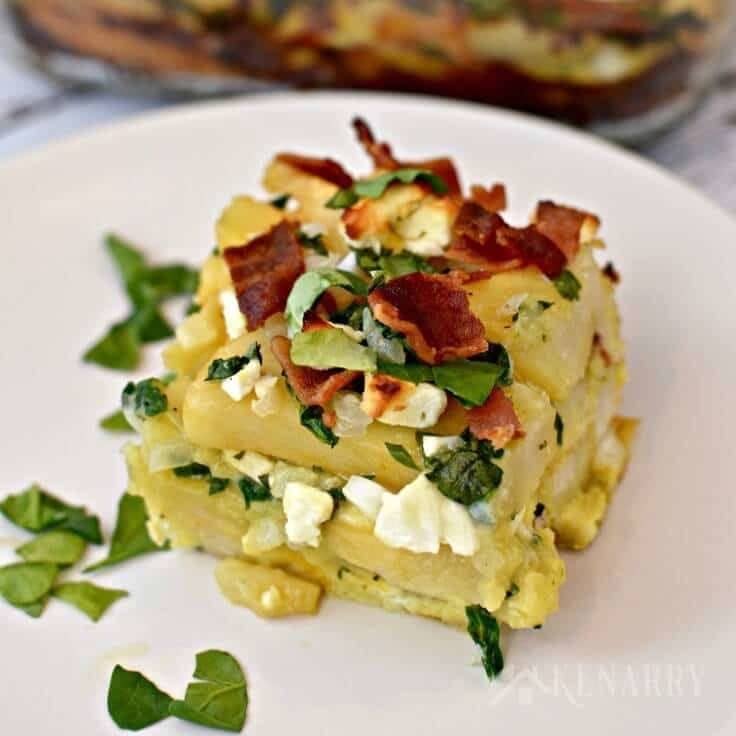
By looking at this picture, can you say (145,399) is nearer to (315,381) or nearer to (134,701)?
(315,381)

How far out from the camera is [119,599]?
241cm

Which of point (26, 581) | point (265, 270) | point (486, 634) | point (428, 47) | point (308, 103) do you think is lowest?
point (26, 581)

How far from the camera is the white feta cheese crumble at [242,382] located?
7.22ft

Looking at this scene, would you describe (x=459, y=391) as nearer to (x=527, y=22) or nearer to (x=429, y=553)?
(x=429, y=553)

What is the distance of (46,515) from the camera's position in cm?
254

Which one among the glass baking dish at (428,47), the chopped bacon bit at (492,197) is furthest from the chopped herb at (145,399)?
the glass baking dish at (428,47)

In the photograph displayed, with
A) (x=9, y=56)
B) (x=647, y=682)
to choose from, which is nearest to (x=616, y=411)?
(x=647, y=682)

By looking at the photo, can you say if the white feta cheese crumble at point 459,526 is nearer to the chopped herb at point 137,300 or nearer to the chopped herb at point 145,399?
the chopped herb at point 145,399

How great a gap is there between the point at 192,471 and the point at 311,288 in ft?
1.34

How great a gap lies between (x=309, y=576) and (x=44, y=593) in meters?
0.49

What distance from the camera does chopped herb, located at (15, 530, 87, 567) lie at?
246 cm

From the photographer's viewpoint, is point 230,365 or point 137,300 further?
point 137,300

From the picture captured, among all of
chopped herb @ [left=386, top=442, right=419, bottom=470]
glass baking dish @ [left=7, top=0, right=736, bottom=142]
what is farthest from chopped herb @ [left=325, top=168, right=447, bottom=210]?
glass baking dish @ [left=7, top=0, right=736, bottom=142]

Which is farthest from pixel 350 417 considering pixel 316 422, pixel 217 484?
pixel 217 484
